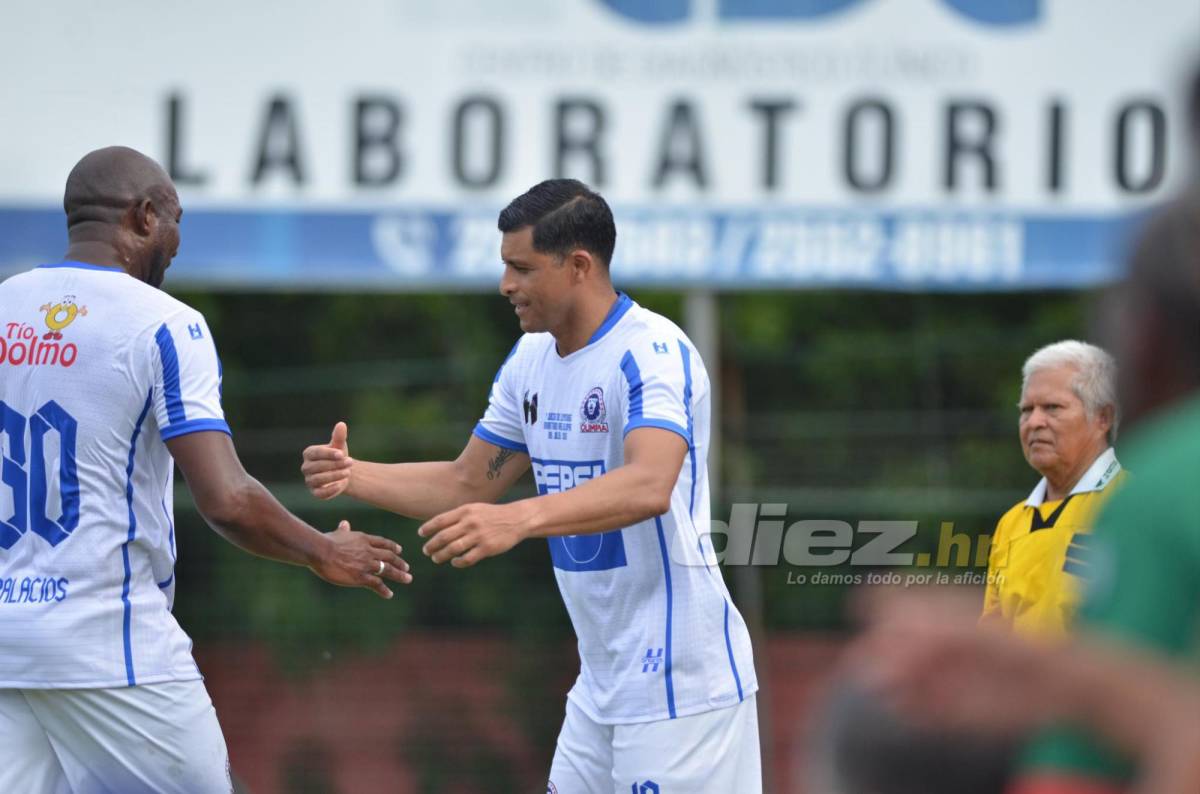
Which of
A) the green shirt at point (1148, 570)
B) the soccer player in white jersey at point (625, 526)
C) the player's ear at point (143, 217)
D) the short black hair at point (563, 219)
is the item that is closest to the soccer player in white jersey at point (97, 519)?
the player's ear at point (143, 217)

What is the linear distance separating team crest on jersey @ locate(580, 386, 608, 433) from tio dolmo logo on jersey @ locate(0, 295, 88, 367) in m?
1.48

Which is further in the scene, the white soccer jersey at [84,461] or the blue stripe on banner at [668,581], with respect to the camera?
the blue stripe on banner at [668,581]

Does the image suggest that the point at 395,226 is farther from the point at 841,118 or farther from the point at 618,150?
the point at 841,118

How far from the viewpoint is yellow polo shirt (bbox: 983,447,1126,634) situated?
15.0 ft

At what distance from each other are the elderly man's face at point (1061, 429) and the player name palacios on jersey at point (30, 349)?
274 cm

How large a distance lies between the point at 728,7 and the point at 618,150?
117cm

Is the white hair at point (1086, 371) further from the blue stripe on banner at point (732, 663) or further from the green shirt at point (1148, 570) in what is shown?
the green shirt at point (1148, 570)

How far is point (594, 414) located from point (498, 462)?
0.66 m

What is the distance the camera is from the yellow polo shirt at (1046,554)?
457 centimetres

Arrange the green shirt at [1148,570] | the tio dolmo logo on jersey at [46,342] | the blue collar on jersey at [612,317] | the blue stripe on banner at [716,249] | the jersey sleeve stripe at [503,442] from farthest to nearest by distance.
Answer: the blue stripe on banner at [716,249] < the jersey sleeve stripe at [503,442] < the blue collar on jersey at [612,317] < the tio dolmo logo on jersey at [46,342] < the green shirt at [1148,570]

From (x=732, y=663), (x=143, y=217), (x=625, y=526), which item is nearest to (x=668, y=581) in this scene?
(x=732, y=663)

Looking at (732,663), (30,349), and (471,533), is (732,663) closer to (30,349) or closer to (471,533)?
(471,533)

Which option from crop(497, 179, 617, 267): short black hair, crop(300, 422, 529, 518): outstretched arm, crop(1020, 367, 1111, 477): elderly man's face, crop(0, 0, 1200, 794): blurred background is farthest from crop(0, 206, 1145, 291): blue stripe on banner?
crop(1020, 367, 1111, 477): elderly man's face

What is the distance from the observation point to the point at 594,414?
4.88 meters
